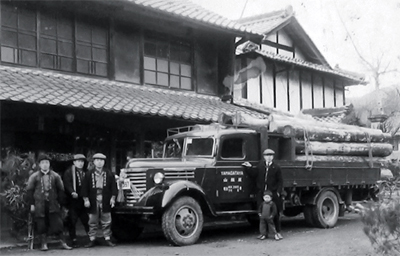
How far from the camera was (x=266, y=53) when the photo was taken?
17297mm

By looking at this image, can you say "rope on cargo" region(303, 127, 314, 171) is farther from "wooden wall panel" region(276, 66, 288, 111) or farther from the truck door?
"wooden wall panel" region(276, 66, 288, 111)

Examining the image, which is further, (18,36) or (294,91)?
(294,91)

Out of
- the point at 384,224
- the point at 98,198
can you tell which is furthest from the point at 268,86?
the point at 384,224

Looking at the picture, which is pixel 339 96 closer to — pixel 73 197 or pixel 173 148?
pixel 173 148

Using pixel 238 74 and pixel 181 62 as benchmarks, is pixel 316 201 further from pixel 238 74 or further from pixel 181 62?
pixel 238 74

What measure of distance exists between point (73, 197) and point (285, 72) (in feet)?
38.5

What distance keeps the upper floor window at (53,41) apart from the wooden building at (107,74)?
0.07 feet

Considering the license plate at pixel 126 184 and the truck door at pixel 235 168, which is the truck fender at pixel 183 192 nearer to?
the truck door at pixel 235 168

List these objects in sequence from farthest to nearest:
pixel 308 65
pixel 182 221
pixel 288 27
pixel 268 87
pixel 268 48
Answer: pixel 288 27 → pixel 268 48 → pixel 308 65 → pixel 268 87 → pixel 182 221

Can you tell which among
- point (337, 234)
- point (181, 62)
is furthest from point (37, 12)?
point (337, 234)

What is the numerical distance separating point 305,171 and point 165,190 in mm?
3480

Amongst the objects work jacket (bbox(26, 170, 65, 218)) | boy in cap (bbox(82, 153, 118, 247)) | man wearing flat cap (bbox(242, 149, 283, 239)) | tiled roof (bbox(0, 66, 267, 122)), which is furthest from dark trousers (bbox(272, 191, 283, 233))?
work jacket (bbox(26, 170, 65, 218))

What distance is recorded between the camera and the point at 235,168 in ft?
33.1

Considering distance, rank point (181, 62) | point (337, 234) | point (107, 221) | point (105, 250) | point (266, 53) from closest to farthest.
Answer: point (105, 250), point (107, 221), point (337, 234), point (181, 62), point (266, 53)
